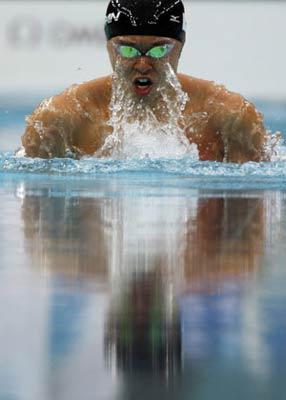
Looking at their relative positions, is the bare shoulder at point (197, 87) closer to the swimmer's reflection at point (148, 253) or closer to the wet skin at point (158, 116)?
the wet skin at point (158, 116)

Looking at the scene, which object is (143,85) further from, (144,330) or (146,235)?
(144,330)

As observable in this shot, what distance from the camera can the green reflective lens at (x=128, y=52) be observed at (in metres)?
6.39

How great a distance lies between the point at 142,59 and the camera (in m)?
6.39

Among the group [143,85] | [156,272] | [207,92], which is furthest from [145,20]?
[156,272]

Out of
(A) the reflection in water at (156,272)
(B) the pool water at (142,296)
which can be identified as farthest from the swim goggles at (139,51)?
(A) the reflection in water at (156,272)

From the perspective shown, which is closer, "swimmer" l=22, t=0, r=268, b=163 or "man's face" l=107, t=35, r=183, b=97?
"swimmer" l=22, t=0, r=268, b=163

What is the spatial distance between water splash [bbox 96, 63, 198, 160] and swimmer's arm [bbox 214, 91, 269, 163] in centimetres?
18

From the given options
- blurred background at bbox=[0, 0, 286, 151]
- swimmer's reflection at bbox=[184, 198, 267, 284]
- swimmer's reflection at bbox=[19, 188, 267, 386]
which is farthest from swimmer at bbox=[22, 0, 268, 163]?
blurred background at bbox=[0, 0, 286, 151]

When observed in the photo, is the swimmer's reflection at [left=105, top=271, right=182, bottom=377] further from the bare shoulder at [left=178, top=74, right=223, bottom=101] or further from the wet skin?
the bare shoulder at [left=178, top=74, right=223, bottom=101]

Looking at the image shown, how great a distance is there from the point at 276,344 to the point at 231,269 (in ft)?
2.46

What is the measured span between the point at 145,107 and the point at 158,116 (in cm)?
8

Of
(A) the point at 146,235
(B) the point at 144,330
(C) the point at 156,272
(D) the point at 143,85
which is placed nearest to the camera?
(B) the point at 144,330

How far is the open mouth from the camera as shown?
634 centimetres

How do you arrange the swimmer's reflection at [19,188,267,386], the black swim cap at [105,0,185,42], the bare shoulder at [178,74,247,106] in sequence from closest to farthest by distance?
the swimmer's reflection at [19,188,267,386] → the bare shoulder at [178,74,247,106] → the black swim cap at [105,0,185,42]
